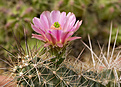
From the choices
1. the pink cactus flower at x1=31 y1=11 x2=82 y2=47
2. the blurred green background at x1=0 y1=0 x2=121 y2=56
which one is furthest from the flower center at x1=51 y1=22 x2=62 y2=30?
the blurred green background at x1=0 y1=0 x2=121 y2=56

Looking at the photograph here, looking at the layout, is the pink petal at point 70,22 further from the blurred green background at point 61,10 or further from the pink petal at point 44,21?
the blurred green background at point 61,10

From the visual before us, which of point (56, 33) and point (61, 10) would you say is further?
point (61, 10)

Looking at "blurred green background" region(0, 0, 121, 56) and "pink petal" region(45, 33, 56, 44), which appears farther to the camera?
"blurred green background" region(0, 0, 121, 56)

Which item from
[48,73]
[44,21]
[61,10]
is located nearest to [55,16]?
[44,21]

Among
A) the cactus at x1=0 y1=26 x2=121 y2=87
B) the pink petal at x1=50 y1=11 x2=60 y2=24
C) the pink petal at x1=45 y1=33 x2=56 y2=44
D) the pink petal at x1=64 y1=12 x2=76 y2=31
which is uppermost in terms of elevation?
the pink petal at x1=50 y1=11 x2=60 y2=24

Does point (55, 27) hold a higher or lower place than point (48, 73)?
higher

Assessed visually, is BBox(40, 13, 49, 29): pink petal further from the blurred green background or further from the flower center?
the blurred green background

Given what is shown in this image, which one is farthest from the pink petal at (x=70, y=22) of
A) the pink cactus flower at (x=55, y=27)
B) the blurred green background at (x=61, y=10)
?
the blurred green background at (x=61, y=10)

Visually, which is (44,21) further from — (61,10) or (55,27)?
(61,10)
